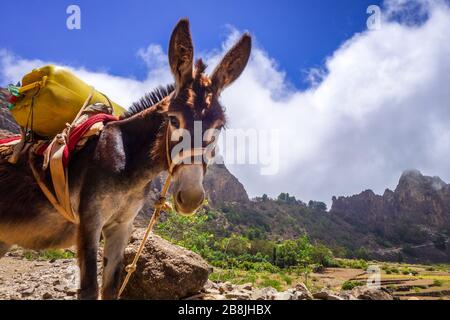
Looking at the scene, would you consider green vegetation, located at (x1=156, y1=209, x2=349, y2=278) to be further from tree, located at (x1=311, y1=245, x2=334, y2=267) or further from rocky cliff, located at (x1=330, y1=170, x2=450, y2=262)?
rocky cliff, located at (x1=330, y1=170, x2=450, y2=262)

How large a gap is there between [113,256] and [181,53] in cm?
Answer: 227

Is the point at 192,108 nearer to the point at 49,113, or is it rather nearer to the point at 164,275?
the point at 49,113

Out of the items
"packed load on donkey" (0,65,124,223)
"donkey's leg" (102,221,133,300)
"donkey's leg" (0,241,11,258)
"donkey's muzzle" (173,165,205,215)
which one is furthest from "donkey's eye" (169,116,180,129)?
"donkey's leg" (0,241,11,258)

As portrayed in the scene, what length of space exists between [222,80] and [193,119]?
74cm

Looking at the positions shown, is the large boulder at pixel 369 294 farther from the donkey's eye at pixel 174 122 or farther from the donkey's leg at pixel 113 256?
the donkey's eye at pixel 174 122

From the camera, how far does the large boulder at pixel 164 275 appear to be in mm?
5809

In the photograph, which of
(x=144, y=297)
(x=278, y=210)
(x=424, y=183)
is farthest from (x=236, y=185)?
(x=144, y=297)

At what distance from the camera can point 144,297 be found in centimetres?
589

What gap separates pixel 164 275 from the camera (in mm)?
5875

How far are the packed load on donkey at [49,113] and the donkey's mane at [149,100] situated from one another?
225mm

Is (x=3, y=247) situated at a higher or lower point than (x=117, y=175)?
lower

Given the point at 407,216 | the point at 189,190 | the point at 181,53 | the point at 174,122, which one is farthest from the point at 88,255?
the point at 407,216

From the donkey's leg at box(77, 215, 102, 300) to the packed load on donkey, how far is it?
2.61ft

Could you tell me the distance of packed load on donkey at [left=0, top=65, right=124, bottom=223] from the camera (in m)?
3.36
